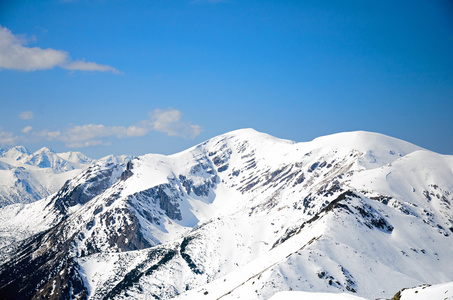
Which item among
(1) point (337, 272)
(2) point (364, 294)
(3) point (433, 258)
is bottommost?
(3) point (433, 258)

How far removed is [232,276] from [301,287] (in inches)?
2113

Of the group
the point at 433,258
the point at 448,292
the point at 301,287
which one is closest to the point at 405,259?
the point at 433,258

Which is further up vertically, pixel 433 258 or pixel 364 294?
pixel 364 294

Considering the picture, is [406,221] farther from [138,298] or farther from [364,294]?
[138,298]

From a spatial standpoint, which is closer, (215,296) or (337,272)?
(337,272)

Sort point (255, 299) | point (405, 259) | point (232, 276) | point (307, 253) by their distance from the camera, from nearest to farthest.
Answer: point (255, 299)
point (307, 253)
point (405, 259)
point (232, 276)

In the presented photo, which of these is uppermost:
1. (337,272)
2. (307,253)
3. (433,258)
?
(307,253)

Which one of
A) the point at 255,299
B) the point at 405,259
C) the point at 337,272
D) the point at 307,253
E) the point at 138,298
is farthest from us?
the point at 138,298

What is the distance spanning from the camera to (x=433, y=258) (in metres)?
130

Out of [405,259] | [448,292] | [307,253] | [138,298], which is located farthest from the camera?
[138,298]

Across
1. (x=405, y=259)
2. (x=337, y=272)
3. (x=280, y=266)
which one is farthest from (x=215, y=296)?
(x=405, y=259)

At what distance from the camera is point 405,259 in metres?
123

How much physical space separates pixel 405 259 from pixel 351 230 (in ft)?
70.6

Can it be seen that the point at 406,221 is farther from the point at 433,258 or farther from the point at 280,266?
the point at 280,266
